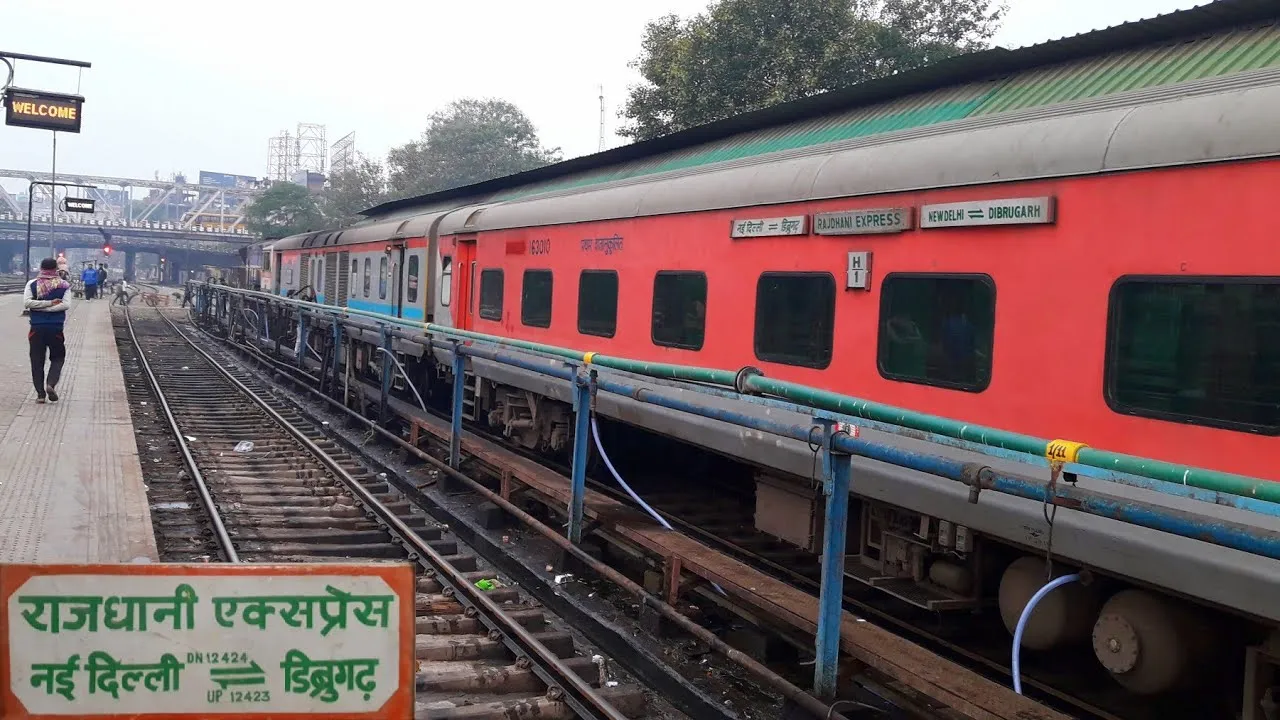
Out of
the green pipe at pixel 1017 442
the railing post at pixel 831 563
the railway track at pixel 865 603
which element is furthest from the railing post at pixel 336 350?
the railing post at pixel 831 563

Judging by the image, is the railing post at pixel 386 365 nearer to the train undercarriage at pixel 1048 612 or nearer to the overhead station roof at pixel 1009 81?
the overhead station roof at pixel 1009 81

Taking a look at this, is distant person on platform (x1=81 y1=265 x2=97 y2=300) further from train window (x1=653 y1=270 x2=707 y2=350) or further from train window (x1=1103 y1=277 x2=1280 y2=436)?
train window (x1=1103 y1=277 x2=1280 y2=436)

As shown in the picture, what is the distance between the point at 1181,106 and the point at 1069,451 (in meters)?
1.97

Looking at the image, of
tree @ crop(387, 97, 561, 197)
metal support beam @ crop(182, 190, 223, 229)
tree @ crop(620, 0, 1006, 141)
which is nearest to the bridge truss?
metal support beam @ crop(182, 190, 223, 229)

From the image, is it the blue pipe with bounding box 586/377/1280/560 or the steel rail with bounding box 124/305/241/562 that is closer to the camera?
the blue pipe with bounding box 586/377/1280/560

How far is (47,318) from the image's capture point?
12.5 meters

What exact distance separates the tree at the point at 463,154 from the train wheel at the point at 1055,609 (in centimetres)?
5278

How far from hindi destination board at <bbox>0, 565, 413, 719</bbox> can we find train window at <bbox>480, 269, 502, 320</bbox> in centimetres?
977

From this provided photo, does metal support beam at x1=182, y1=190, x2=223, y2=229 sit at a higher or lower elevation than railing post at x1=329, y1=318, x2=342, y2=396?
higher

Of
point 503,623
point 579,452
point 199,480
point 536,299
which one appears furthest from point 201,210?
point 503,623

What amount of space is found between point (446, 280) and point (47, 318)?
476 cm

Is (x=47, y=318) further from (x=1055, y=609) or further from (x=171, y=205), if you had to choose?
(x=171, y=205)

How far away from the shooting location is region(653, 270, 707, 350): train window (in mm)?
8125

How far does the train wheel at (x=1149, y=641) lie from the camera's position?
4500 millimetres
